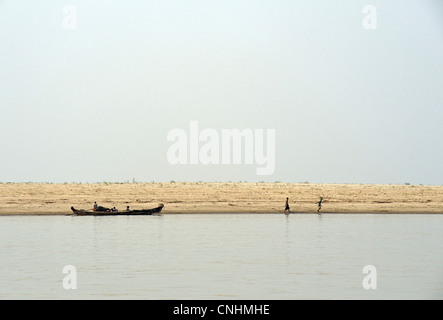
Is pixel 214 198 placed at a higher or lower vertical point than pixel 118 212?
higher

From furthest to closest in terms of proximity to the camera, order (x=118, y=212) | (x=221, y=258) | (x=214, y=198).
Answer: (x=214, y=198)
(x=118, y=212)
(x=221, y=258)

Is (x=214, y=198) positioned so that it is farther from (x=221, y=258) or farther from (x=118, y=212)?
(x=221, y=258)

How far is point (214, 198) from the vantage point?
217 feet

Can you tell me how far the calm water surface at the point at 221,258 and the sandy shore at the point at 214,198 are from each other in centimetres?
894

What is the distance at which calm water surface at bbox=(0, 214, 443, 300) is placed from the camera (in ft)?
74.2

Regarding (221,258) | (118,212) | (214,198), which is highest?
(214,198)

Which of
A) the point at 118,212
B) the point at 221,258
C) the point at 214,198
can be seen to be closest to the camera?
the point at 221,258

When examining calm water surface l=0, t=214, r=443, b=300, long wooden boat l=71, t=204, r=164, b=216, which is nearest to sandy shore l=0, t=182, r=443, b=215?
long wooden boat l=71, t=204, r=164, b=216

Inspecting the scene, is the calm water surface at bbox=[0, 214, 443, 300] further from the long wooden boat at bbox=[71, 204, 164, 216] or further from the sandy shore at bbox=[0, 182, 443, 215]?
the sandy shore at bbox=[0, 182, 443, 215]

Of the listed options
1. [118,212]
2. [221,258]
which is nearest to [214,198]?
[118,212]

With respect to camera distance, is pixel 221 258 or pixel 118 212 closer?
pixel 221 258

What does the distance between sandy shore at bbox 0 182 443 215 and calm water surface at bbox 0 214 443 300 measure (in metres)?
8.94

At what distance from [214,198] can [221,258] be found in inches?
1376
